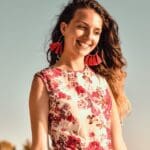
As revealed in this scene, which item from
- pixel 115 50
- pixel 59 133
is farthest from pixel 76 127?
pixel 115 50

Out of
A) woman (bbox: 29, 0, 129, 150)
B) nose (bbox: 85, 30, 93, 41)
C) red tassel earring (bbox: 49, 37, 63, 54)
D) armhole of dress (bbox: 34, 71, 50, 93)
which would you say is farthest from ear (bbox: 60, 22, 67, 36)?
armhole of dress (bbox: 34, 71, 50, 93)

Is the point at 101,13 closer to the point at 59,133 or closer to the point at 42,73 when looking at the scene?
the point at 42,73

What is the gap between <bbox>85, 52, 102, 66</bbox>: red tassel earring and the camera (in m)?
5.86

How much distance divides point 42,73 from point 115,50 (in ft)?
3.02

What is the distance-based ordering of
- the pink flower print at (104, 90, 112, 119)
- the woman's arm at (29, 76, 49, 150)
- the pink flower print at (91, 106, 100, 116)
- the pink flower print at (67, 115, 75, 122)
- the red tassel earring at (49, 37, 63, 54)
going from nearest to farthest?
the woman's arm at (29, 76, 49, 150), the pink flower print at (67, 115, 75, 122), the pink flower print at (91, 106, 100, 116), the pink flower print at (104, 90, 112, 119), the red tassel earring at (49, 37, 63, 54)

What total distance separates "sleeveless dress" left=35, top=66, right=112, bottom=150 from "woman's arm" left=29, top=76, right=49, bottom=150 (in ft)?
0.25

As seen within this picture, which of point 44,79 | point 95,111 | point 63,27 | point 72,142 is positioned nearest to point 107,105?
point 95,111

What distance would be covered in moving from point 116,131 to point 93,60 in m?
0.70

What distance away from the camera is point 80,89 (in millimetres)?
5578

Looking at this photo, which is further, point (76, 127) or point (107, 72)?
point (107, 72)

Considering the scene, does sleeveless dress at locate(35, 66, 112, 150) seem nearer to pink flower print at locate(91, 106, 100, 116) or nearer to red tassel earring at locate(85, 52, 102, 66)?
pink flower print at locate(91, 106, 100, 116)

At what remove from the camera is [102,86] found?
5.77 m

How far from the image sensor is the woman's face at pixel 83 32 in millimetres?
5414

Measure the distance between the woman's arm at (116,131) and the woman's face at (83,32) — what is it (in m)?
0.64
